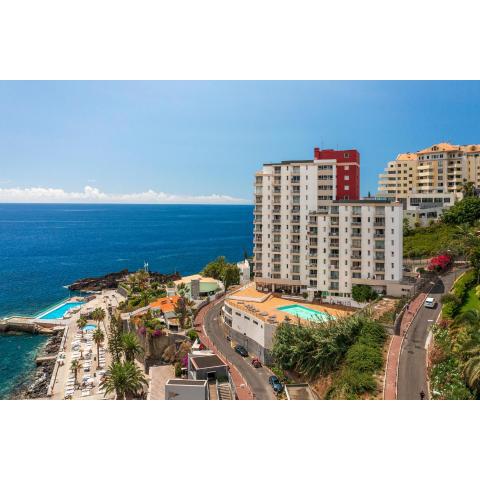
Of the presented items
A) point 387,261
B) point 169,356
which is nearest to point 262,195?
point 387,261

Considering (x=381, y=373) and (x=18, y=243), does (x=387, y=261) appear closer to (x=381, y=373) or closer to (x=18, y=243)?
(x=381, y=373)

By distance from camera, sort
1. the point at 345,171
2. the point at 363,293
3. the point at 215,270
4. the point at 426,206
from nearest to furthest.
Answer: the point at 363,293, the point at 345,171, the point at 215,270, the point at 426,206

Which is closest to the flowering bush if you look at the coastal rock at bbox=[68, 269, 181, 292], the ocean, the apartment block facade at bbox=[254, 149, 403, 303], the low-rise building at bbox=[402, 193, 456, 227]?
the apartment block facade at bbox=[254, 149, 403, 303]

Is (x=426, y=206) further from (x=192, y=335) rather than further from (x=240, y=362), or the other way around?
(x=192, y=335)

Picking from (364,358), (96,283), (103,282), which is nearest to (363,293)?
(364,358)

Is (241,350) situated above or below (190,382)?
below

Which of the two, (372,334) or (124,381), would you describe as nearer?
(372,334)

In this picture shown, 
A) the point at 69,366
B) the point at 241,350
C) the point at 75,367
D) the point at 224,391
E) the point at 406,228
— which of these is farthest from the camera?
the point at 406,228
